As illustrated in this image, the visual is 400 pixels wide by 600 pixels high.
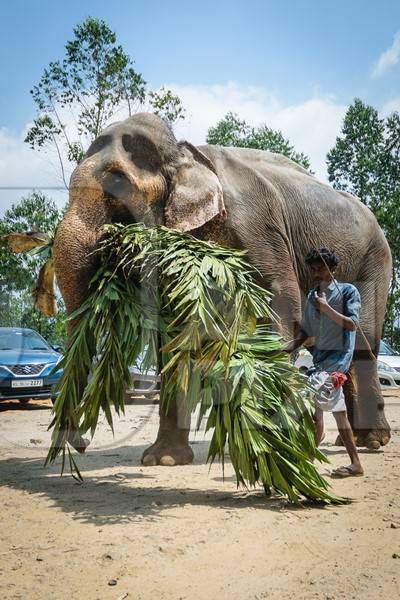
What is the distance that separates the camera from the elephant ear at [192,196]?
589 centimetres

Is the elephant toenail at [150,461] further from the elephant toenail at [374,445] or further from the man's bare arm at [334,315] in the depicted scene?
the elephant toenail at [374,445]

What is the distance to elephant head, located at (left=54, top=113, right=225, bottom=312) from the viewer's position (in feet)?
17.3

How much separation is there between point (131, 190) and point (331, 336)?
2.02 meters

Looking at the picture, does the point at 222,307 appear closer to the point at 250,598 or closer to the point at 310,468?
the point at 310,468

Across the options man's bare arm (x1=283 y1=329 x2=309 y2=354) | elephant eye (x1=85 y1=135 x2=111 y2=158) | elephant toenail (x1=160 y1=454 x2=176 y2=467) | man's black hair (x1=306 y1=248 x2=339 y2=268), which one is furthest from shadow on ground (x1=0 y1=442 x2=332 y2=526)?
elephant eye (x1=85 y1=135 x2=111 y2=158)

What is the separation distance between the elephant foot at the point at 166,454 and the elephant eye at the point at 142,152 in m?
2.43

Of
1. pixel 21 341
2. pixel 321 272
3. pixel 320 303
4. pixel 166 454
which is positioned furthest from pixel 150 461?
pixel 21 341

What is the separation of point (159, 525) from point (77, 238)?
2.25 m

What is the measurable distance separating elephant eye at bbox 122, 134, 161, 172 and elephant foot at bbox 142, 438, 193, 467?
7.96 ft

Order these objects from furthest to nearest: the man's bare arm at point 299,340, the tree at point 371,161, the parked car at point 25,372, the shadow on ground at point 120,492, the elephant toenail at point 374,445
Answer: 1. the tree at point 371,161
2. the parked car at point 25,372
3. the elephant toenail at point 374,445
4. the man's bare arm at point 299,340
5. the shadow on ground at point 120,492

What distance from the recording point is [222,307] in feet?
16.0

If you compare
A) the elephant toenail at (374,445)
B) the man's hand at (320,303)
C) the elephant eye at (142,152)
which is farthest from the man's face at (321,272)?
the elephant toenail at (374,445)

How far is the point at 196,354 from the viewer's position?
4.66 metres

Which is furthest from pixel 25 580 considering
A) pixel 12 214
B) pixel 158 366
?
pixel 12 214
